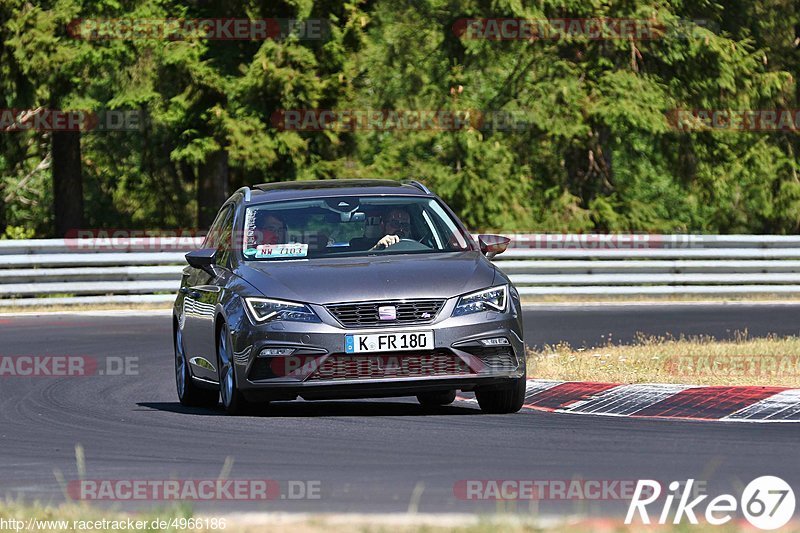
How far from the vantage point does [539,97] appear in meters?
35.5

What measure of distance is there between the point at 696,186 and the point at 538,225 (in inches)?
159

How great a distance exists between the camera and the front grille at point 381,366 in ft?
34.9

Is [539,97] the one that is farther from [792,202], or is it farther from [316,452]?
[316,452]

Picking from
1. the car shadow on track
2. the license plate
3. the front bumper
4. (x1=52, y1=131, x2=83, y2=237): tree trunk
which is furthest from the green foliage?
the license plate

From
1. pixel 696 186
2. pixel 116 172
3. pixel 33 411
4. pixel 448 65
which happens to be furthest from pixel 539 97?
pixel 33 411

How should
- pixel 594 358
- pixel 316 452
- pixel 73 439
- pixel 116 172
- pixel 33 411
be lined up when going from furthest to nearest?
pixel 116 172 < pixel 594 358 < pixel 33 411 < pixel 73 439 < pixel 316 452

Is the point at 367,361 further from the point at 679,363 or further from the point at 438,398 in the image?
the point at 679,363

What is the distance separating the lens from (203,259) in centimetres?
1205

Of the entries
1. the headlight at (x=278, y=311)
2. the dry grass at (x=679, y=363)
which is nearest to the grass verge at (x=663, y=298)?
the dry grass at (x=679, y=363)

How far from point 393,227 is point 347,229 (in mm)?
332

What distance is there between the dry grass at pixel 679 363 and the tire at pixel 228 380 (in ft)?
10.7

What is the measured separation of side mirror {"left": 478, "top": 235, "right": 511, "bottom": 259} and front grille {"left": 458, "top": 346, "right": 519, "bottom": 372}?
1.09m

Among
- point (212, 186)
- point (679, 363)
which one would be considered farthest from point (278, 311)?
point (212, 186)

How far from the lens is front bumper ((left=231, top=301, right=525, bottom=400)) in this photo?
1062cm
